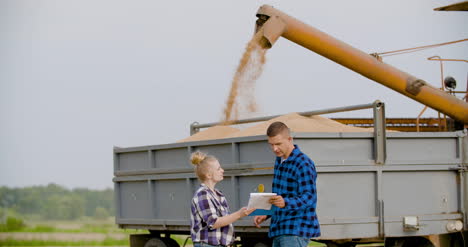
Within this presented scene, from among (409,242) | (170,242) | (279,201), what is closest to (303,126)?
(409,242)

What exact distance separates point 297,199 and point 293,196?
0.12 meters

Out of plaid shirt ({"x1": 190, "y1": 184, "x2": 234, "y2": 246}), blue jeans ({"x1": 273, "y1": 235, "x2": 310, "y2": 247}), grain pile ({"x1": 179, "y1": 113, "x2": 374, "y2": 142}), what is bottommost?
blue jeans ({"x1": 273, "y1": 235, "x2": 310, "y2": 247})

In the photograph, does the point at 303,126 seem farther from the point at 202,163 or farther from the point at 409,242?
the point at 202,163

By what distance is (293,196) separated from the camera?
5.88 metres

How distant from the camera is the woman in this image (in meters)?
5.82

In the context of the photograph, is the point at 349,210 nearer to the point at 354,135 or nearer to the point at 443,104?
the point at 354,135

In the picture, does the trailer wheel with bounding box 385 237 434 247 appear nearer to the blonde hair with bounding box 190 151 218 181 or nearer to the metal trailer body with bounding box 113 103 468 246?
the metal trailer body with bounding box 113 103 468 246

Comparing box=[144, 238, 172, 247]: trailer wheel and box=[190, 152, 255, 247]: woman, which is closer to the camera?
box=[190, 152, 255, 247]: woman

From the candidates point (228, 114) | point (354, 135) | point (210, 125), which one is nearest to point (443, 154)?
point (354, 135)

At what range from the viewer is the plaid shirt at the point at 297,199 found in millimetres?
5807

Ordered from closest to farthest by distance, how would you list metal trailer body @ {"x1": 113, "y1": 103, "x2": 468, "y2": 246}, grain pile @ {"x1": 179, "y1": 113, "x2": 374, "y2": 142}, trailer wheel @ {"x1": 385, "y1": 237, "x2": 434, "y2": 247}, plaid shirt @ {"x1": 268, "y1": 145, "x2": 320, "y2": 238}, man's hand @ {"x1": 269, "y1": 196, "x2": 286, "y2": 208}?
man's hand @ {"x1": 269, "y1": 196, "x2": 286, "y2": 208} < plaid shirt @ {"x1": 268, "y1": 145, "x2": 320, "y2": 238} < metal trailer body @ {"x1": 113, "y1": 103, "x2": 468, "y2": 246} < trailer wheel @ {"x1": 385, "y1": 237, "x2": 434, "y2": 247} < grain pile @ {"x1": 179, "y1": 113, "x2": 374, "y2": 142}

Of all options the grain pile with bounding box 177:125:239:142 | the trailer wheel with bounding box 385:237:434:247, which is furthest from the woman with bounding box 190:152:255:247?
the grain pile with bounding box 177:125:239:142

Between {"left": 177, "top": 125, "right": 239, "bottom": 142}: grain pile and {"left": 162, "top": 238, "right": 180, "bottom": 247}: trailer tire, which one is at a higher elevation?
{"left": 177, "top": 125, "right": 239, "bottom": 142}: grain pile

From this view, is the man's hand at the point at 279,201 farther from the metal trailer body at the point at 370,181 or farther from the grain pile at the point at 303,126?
the grain pile at the point at 303,126
